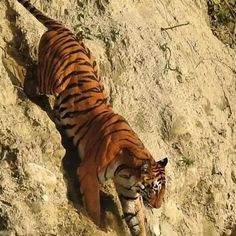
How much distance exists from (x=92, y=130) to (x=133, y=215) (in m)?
0.70

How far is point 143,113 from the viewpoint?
7.39 meters

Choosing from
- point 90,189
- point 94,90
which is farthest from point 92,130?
point 90,189

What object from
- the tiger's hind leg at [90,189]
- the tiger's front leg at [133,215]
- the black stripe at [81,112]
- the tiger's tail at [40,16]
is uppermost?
the tiger's tail at [40,16]

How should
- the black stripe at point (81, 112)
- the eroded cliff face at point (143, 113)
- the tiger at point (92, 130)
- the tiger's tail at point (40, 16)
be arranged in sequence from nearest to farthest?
the eroded cliff face at point (143, 113) < the tiger at point (92, 130) < the black stripe at point (81, 112) < the tiger's tail at point (40, 16)

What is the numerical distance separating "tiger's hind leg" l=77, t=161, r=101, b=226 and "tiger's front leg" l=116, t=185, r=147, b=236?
10.1 inches

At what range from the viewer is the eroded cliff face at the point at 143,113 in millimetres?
5770

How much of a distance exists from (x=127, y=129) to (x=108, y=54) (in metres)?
1.03

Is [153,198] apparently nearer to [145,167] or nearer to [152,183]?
[152,183]

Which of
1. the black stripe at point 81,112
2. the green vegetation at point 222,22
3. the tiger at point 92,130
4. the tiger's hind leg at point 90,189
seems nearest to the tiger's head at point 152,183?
the tiger at point 92,130

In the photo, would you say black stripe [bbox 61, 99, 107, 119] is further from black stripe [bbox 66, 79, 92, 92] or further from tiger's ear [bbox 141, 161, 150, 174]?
tiger's ear [bbox 141, 161, 150, 174]

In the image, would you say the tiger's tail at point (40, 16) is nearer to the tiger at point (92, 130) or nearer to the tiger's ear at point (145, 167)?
the tiger at point (92, 130)

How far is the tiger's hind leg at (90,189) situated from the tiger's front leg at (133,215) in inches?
10.1

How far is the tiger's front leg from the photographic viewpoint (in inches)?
255

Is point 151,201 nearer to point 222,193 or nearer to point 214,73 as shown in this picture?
point 222,193
